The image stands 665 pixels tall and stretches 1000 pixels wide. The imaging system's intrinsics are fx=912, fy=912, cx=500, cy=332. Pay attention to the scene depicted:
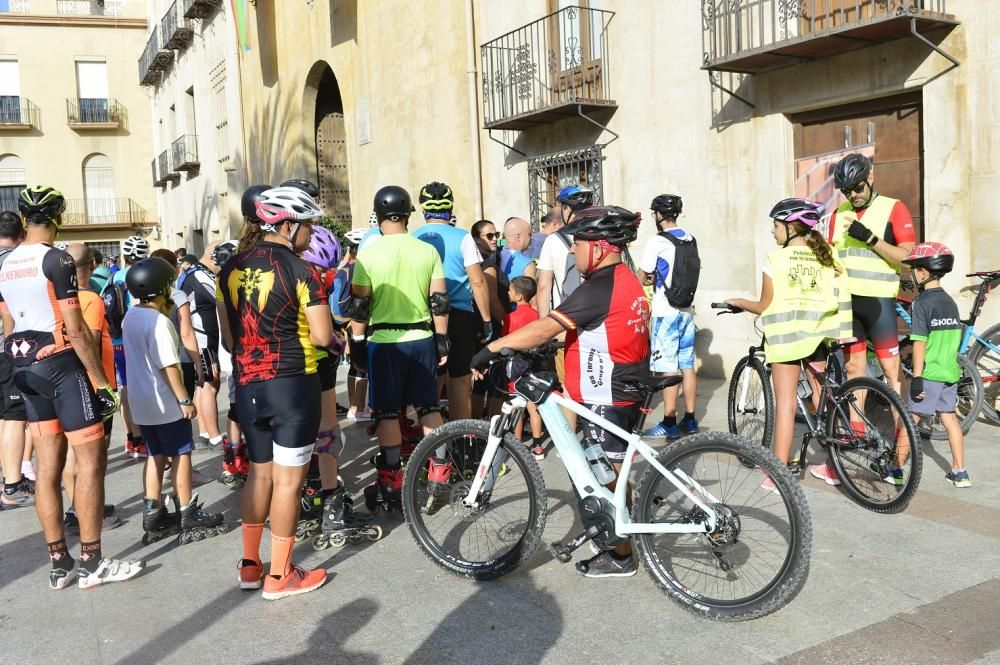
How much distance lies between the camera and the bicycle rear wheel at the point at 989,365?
6.79 metres

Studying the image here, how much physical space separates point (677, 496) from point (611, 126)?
7.87 meters

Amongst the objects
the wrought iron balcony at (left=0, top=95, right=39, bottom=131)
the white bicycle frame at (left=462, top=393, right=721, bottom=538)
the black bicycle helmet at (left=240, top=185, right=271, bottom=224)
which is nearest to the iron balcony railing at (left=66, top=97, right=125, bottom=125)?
the wrought iron balcony at (left=0, top=95, right=39, bottom=131)

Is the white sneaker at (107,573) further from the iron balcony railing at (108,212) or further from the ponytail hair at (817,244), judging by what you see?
the iron balcony railing at (108,212)

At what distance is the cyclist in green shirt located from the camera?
5113 millimetres

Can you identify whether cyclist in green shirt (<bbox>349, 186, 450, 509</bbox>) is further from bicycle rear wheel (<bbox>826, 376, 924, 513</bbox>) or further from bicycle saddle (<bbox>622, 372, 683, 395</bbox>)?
bicycle rear wheel (<bbox>826, 376, 924, 513</bbox>)

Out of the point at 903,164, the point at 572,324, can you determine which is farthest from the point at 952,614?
the point at 903,164

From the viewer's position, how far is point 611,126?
35.9 ft

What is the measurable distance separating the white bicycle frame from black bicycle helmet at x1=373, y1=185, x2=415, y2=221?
1.56 meters

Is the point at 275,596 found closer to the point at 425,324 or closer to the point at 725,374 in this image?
the point at 425,324

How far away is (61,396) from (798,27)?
7.23m

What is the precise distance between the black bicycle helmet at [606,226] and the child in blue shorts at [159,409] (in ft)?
8.16

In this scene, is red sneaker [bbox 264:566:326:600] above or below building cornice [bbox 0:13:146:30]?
below

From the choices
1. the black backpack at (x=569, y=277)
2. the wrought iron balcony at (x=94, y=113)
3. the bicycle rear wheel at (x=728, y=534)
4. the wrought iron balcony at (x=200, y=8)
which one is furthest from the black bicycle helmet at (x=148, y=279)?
the wrought iron balcony at (x=94, y=113)

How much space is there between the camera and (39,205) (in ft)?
14.7
